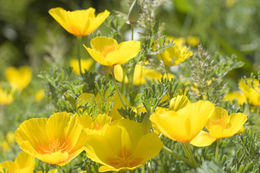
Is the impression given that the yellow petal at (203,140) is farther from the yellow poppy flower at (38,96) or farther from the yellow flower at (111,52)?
the yellow poppy flower at (38,96)

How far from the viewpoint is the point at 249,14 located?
→ 2.07 metres

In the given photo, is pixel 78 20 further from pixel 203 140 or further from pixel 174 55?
pixel 203 140

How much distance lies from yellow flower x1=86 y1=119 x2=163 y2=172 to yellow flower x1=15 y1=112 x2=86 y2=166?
0.03 meters

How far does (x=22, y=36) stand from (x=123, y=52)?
4.40 metres

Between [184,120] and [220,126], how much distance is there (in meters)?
0.09

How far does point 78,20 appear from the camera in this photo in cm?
66

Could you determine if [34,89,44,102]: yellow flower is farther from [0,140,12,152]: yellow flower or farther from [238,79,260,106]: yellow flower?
[238,79,260,106]: yellow flower

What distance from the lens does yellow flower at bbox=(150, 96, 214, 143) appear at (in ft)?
→ 1.64

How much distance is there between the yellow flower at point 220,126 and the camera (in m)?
0.56

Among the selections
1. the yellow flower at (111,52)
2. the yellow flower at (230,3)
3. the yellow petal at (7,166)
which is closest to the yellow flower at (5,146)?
the yellow petal at (7,166)

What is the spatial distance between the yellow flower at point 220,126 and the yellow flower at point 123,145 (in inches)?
3.5

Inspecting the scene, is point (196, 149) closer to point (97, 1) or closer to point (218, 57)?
point (218, 57)

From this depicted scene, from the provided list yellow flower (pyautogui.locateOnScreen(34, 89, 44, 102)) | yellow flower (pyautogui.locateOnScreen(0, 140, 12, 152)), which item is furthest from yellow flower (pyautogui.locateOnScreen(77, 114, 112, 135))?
yellow flower (pyautogui.locateOnScreen(34, 89, 44, 102))

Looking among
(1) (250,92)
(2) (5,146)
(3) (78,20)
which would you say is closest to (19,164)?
(3) (78,20)
